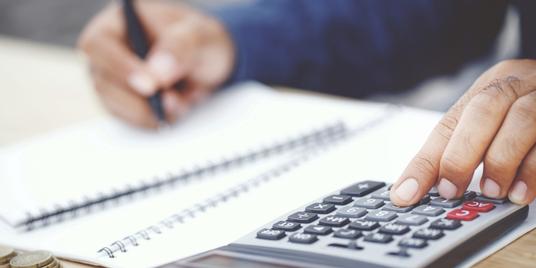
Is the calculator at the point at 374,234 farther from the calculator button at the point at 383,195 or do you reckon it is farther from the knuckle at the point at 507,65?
the knuckle at the point at 507,65

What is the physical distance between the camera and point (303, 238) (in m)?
0.44

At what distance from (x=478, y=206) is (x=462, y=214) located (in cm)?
2

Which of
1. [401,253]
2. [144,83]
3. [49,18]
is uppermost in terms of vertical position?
[49,18]

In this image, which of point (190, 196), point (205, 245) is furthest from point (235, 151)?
point (205, 245)

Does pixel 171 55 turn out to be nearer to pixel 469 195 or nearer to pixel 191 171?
pixel 191 171

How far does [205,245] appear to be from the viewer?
50cm

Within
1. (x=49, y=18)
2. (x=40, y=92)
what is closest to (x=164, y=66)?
(x=40, y=92)

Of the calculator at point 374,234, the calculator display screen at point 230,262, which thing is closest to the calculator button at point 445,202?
the calculator at point 374,234

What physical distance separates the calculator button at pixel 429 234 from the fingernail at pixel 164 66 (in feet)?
1.54

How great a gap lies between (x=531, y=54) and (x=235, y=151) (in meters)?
0.26

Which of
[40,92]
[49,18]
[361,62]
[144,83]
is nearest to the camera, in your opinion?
[144,83]

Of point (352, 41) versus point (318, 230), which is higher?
point (352, 41)

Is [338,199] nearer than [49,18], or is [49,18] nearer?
[338,199]

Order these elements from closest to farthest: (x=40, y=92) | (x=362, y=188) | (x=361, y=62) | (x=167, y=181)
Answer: (x=362, y=188)
(x=167, y=181)
(x=40, y=92)
(x=361, y=62)
